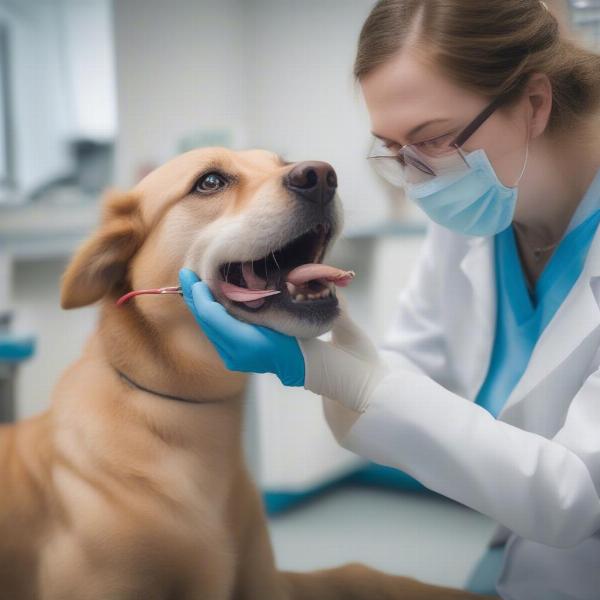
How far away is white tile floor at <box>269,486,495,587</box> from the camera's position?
3.80 feet

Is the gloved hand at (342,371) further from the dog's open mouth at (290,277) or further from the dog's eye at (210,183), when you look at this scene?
the dog's eye at (210,183)

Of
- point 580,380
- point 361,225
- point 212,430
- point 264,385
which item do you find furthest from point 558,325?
point 361,225

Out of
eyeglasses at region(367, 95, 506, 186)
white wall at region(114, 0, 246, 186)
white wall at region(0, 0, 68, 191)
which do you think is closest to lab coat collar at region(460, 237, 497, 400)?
eyeglasses at region(367, 95, 506, 186)

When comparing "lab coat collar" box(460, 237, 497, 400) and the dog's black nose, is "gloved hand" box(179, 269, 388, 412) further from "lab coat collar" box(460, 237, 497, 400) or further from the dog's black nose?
"lab coat collar" box(460, 237, 497, 400)

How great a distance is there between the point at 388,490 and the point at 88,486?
105 centimetres

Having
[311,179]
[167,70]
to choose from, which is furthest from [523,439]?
[167,70]

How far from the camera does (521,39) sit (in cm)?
99

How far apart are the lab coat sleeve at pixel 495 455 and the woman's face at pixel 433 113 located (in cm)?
36

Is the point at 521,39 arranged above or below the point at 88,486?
above

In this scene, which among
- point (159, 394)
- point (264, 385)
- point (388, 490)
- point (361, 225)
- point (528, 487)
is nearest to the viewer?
point (528, 487)

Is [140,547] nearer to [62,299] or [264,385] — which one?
[62,299]

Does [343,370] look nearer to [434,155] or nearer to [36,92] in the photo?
[434,155]

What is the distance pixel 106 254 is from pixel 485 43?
61 centimetres

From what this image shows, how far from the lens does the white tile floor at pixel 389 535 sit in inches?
45.6
